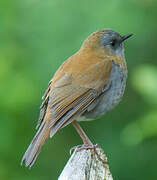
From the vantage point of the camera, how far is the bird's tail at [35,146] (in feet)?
14.6

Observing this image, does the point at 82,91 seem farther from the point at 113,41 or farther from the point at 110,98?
the point at 113,41

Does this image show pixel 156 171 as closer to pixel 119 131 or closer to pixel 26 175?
pixel 119 131

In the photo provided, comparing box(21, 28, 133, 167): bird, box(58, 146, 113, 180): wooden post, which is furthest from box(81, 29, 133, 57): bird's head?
box(58, 146, 113, 180): wooden post

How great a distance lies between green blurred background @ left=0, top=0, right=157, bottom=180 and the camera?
19.4 ft

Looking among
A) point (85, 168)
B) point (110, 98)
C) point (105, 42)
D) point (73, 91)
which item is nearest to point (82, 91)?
point (73, 91)

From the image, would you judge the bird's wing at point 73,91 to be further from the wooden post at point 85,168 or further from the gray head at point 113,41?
the wooden post at point 85,168

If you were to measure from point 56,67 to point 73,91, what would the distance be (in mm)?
999

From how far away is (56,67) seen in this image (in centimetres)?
623

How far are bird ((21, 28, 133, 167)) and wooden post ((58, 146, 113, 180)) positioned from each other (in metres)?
1.04

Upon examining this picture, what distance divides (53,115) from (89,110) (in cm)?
50

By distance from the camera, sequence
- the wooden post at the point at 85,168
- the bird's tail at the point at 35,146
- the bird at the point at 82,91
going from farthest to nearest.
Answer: the bird at the point at 82,91 < the bird's tail at the point at 35,146 < the wooden post at the point at 85,168

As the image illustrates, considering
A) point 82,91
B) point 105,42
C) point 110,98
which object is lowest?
point 110,98

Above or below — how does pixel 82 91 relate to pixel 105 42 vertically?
below

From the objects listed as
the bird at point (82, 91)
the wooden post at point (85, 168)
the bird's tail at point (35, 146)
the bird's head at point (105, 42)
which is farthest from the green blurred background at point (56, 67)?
the wooden post at point (85, 168)
